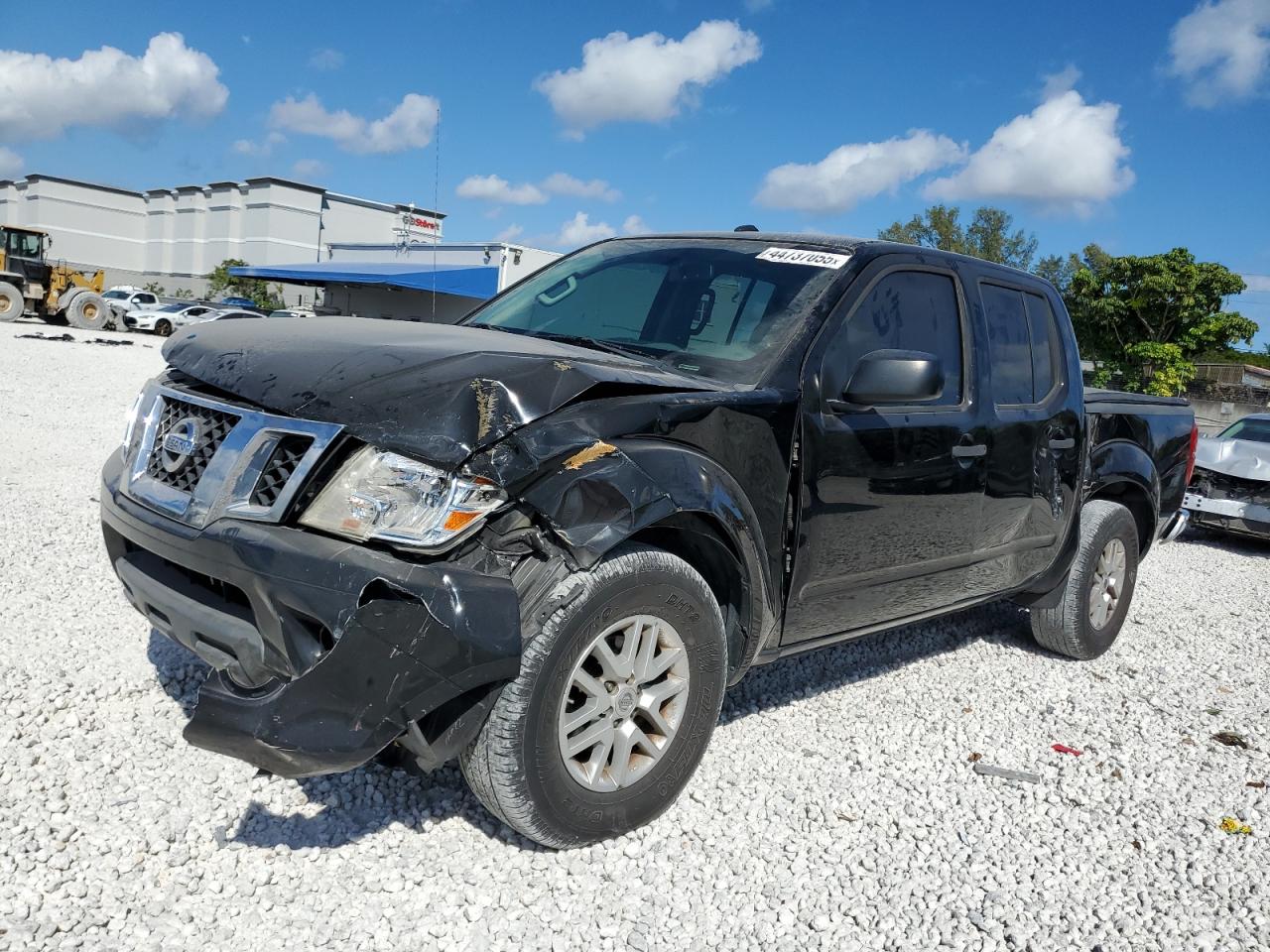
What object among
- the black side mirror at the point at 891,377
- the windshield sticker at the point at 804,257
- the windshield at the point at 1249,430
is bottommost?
the windshield at the point at 1249,430

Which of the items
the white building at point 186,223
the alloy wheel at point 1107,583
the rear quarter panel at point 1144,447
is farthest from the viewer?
the white building at point 186,223

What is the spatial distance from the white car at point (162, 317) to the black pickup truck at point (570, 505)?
34255 millimetres

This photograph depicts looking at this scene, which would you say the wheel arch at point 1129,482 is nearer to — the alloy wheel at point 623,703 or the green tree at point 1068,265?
the alloy wheel at point 623,703

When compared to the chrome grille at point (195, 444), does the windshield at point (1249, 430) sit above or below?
below

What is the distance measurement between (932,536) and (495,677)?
6.72 ft

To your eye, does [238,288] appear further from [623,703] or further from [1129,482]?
[623,703]

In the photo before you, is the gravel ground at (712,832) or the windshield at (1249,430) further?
the windshield at (1249,430)

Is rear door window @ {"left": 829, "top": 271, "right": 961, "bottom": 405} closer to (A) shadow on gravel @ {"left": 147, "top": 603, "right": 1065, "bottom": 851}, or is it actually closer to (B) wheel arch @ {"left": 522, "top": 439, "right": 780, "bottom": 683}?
(B) wheel arch @ {"left": 522, "top": 439, "right": 780, "bottom": 683}

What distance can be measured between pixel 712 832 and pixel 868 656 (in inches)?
84.8

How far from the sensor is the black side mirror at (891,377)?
3219 millimetres

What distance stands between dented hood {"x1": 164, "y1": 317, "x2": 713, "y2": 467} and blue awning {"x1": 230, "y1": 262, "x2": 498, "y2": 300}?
18912 millimetres

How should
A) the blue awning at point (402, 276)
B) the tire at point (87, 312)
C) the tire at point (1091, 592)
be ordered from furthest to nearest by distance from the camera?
1. the tire at point (87, 312)
2. the blue awning at point (402, 276)
3. the tire at point (1091, 592)

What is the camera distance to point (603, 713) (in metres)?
2.78

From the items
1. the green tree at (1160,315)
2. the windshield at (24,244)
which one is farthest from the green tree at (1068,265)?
the windshield at (24,244)
